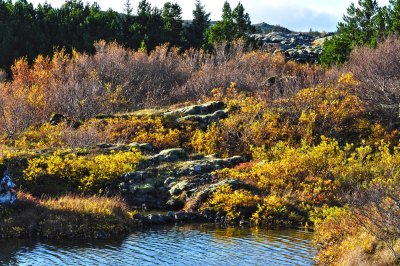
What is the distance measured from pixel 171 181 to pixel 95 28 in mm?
53934

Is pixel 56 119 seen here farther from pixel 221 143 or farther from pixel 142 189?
pixel 142 189

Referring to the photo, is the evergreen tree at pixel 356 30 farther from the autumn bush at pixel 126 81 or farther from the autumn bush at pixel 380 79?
the autumn bush at pixel 380 79

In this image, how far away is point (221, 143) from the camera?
4047 cm

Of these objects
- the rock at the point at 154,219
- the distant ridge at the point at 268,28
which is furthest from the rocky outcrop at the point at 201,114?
the distant ridge at the point at 268,28

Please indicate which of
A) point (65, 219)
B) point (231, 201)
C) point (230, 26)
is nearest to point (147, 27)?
point (230, 26)

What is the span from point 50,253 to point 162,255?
446 centimetres

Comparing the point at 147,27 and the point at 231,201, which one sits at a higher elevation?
the point at 147,27

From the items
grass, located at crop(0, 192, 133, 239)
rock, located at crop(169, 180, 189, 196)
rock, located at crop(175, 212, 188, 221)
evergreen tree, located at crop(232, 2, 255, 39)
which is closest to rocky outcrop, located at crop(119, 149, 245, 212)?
rock, located at crop(169, 180, 189, 196)

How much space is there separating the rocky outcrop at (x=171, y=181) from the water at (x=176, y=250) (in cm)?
503

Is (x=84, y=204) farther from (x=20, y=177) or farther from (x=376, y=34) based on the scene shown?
(x=376, y=34)

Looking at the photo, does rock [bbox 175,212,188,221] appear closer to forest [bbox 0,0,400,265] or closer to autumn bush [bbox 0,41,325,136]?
forest [bbox 0,0,400,265]

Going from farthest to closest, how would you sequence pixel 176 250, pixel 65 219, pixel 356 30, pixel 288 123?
pixel 356 30 < pixel 288 123 < pixel 65 219 < pixel 176 250

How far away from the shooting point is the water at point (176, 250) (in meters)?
21.4

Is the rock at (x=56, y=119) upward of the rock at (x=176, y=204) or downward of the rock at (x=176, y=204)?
upward
